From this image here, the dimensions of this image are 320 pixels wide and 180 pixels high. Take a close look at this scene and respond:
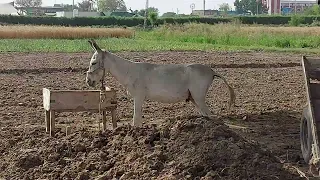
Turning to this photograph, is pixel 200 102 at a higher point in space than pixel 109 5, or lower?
lower

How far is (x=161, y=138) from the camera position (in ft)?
31.7

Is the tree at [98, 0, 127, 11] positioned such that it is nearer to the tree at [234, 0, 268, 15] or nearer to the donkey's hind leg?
the tree at [234, 0, 268, 15]

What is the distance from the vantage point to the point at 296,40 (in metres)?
43.6

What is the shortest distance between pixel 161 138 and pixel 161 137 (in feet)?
0.09

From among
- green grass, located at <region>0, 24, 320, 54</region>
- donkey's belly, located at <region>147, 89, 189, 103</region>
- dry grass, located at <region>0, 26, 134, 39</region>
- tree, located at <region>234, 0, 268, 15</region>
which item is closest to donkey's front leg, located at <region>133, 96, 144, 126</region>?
donkey's belly, located at <region>147, 89, 189, 103</region>

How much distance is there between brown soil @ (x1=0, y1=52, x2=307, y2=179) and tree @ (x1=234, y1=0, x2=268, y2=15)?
149411mm

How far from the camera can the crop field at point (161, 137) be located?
870cm

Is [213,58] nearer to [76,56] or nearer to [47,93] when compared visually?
[76,56]

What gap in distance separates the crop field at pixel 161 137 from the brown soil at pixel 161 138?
15 mm

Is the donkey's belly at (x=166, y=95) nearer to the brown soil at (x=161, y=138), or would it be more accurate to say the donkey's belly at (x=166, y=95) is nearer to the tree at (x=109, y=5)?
the brown soil at (x=161, y=138)

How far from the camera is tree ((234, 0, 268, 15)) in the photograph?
17025 centimetres

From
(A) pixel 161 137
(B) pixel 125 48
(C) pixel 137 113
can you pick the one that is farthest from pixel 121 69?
(B) pixel 125 48

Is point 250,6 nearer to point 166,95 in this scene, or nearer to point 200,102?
point 200,102

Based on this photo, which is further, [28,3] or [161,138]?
[28,3]
